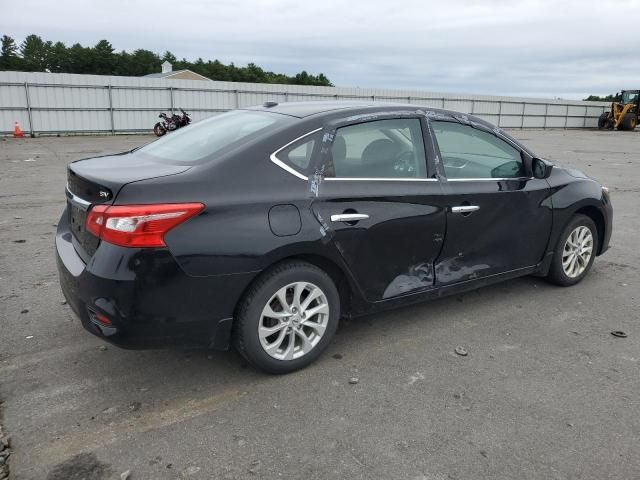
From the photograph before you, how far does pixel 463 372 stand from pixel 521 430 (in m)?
0.62

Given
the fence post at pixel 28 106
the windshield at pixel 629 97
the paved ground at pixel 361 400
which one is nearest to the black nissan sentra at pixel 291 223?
the paved ground at pixel 361 400

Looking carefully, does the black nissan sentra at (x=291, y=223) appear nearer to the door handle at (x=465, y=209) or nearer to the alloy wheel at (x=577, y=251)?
the door handle at (x=465, y=209)

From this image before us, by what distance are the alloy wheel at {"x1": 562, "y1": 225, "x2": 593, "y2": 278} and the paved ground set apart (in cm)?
34

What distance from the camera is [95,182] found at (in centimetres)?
290

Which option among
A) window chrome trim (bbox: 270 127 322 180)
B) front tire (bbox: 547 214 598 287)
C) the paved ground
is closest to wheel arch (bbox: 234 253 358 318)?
the paved ground

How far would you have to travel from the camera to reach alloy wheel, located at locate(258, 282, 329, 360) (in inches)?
122

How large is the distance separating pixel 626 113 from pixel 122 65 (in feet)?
227

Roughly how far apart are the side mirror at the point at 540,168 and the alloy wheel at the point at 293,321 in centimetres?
221

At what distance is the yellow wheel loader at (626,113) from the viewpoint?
37.8 m

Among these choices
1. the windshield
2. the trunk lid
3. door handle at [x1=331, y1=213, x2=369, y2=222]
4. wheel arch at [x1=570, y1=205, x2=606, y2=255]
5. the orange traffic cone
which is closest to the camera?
the trunk lid

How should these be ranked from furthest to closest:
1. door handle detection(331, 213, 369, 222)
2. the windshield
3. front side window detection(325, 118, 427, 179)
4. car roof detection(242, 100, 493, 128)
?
the windshield
car roof detection(242, 100, 493, 128)
front side window detection(325, 118, 427, 179)
door handle detection(331, 213, 369, 222)

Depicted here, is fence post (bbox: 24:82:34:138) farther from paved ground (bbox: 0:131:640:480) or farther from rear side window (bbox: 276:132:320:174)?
rear side window (bbox: 276:132:320:174)

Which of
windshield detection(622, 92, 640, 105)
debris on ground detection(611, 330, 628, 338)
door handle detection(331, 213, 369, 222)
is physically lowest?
debris on ground detection(611, 330, 628, 338)

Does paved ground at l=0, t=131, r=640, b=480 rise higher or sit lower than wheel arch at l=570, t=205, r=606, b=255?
lower
